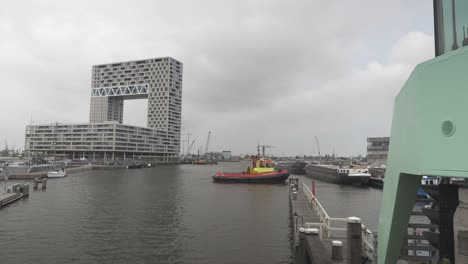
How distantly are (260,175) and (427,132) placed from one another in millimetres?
54728

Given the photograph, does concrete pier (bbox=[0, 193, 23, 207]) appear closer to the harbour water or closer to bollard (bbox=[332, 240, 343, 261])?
the harbour water

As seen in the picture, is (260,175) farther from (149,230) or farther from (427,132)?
(427,132)

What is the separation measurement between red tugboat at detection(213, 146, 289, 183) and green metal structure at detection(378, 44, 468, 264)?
5267cm

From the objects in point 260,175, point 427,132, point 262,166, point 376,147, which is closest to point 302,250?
point 427,132

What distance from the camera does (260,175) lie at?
57844 mm

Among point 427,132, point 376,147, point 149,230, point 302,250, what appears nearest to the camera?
point 427,132

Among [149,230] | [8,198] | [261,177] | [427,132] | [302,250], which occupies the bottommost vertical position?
[149,230]

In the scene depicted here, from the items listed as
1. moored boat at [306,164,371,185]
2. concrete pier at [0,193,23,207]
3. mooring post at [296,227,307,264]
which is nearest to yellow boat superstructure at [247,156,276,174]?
moored boat at [306,164,371,185]

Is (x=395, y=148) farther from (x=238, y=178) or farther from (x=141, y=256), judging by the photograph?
(x=238, y=178)

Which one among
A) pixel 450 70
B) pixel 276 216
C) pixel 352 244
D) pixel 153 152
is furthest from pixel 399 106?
pixel 153 152

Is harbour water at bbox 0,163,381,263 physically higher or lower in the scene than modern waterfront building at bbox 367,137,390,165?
lower

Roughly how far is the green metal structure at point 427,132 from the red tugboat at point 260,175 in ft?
173

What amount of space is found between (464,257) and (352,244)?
3.24 m

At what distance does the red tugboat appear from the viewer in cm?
5759
